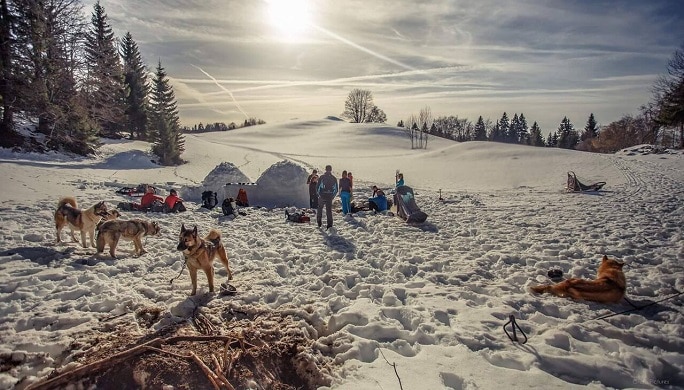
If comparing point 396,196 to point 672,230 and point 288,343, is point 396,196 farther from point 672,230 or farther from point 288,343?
point 288,343

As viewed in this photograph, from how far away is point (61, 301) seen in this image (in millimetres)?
5238

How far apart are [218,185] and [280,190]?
132 inches

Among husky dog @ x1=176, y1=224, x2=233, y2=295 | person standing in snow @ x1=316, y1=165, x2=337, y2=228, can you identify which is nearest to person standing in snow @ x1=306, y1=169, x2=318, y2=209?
person standing in snow @ x1=316, y1=165, x2=337, y2=228

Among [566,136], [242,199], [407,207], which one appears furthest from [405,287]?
[566,136]

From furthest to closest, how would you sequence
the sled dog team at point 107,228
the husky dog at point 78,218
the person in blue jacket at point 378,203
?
the person in blue jacket at point 378,203 → the husky dog at point 78,218 → the sled dog team at point 107,228

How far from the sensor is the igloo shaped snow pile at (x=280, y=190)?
16.4 meters

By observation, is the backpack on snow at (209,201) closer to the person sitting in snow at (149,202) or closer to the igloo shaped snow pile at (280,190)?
the person sitting in snow at (149,202)

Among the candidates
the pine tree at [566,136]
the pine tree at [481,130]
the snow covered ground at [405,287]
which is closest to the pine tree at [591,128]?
the pine tree at [566,136]

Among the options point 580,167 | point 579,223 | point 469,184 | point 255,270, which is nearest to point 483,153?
point 580,167

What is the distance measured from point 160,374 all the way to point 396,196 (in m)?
10.4

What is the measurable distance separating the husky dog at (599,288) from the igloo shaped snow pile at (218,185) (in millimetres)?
13824

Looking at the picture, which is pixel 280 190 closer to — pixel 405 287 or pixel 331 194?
pixel 331 194

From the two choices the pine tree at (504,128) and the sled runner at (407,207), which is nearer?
the sled runner at (407,207)

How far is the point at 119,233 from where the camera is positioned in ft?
24.7
